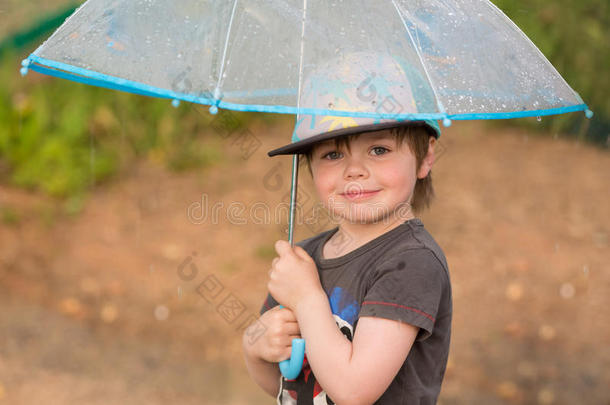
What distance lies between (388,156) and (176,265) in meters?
3.61

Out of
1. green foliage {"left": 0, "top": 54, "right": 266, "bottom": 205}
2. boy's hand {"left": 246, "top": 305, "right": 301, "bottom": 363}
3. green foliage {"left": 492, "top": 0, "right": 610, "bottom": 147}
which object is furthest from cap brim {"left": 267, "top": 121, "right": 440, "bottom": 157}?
green foliage {"left": 492, "top": 0, "right": 610, "bottom": 147}

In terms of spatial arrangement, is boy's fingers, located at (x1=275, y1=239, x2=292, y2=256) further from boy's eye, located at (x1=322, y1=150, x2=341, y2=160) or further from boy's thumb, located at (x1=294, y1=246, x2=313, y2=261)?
boy's eye, located at (x1=322, y1=150, x2=341, y2=160)

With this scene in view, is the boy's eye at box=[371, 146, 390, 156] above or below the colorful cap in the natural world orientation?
below

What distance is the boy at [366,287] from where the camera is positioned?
174 cm

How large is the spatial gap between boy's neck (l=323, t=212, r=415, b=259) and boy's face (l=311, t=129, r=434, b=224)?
19 mm

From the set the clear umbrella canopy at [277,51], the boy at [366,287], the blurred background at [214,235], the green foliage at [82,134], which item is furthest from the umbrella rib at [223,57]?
the green foliage at [82,134]

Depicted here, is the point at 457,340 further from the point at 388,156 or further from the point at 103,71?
the point at 103,71

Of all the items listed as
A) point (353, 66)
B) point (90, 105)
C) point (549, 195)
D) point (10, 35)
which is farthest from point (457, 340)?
point (10, 35)

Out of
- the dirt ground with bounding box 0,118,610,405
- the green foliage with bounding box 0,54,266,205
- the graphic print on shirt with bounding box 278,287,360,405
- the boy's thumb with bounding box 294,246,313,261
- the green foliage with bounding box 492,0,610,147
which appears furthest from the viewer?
the green foliage with bounding box 492,0,610,147

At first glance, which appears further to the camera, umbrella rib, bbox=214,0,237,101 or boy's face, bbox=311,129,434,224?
boy's face, bbox=311,129,434,224

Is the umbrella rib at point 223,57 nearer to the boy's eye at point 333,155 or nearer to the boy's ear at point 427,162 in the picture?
the boy's eye at point 333,155

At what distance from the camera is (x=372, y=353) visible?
1.72 m

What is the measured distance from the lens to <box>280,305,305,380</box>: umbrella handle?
1.89 metres

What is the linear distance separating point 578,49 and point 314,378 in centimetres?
584
